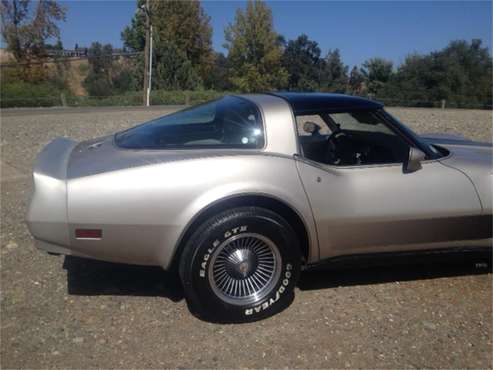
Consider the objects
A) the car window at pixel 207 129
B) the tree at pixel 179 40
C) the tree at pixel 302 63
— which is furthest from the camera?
the tree at pixel 302 63

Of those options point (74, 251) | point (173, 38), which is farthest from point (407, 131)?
point (173, 38)

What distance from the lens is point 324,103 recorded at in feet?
10.9

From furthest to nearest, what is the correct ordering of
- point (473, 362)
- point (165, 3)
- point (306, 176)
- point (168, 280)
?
1. point (165, 3)
2. point (168, 280)
3. point (306, 176)
4. point (473, 362)

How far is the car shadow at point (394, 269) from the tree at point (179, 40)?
125 feet

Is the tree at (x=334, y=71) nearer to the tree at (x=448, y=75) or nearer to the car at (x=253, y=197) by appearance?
the tree at (x=448, y=75)

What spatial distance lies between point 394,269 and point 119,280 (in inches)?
84.1

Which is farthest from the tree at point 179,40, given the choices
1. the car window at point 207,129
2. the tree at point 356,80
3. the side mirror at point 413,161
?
the side mirror at point 413,161

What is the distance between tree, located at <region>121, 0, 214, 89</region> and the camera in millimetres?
40438

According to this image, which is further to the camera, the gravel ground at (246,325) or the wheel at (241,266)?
the wheel at (241,266)

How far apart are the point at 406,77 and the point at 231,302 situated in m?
43.4

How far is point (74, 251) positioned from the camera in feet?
9.05

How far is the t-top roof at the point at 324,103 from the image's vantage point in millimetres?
3215

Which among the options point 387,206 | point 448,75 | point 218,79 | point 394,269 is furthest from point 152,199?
Answer: point 218,79

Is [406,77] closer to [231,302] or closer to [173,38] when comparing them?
[173,38]
